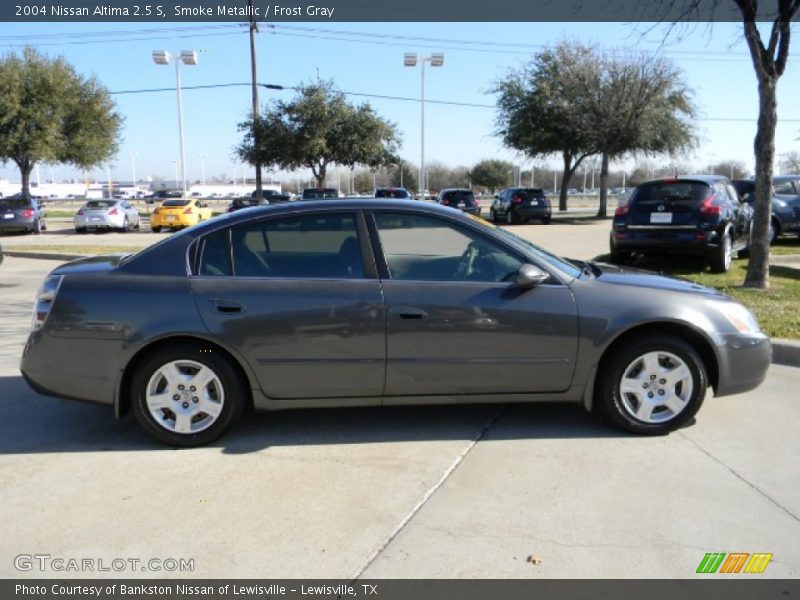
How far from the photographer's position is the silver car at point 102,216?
81.8ft

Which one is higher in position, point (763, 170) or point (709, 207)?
point (763, 170)

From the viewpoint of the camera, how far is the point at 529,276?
4.05m

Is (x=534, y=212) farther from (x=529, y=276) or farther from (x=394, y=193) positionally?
(x=529, y=276)

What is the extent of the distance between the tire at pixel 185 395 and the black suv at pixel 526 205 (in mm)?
24504

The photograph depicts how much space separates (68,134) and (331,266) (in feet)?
106

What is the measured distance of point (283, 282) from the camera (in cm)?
412

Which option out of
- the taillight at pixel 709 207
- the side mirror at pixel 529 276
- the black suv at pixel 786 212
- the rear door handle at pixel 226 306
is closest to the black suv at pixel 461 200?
the black suv at pixel 786 212

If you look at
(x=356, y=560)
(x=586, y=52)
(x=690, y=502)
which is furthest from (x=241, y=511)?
(x=586, y=52)

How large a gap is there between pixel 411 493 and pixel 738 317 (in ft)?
8.30

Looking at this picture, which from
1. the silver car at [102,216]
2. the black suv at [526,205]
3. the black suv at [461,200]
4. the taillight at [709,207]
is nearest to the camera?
the taillight at [709,207]

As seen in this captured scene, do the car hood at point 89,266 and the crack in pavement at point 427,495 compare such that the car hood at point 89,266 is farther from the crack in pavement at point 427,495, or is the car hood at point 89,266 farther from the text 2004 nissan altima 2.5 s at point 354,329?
the crack in pavement at point 427,495

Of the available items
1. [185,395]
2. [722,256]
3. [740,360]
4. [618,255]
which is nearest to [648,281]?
[740,360]

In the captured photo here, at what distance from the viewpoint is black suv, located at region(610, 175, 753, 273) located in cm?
977

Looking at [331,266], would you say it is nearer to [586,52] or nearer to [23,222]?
[23,222]
